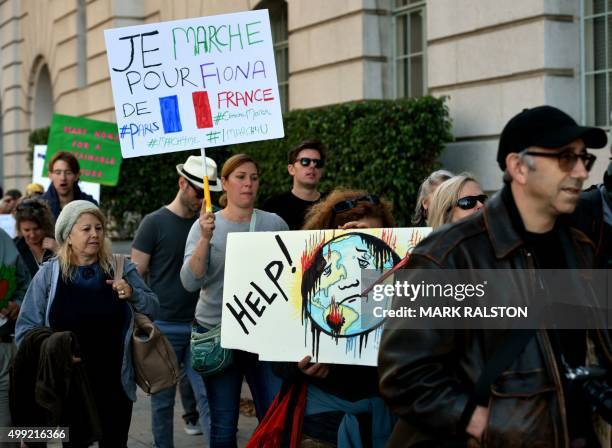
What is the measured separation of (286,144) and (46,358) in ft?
23.1

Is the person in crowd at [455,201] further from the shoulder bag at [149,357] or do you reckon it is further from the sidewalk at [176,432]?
the sidewalk at [176,432]

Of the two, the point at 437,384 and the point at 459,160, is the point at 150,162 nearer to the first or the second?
the point at 459,160

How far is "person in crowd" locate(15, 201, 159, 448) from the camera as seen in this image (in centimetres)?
565

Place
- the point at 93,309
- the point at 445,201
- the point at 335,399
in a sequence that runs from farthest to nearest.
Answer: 1. the point at 93,309
2. the point at 445,201
3. the point at 335,399

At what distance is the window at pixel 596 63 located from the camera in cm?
989

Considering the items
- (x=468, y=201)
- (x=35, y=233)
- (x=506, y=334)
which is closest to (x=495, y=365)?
(x=506, y=334)

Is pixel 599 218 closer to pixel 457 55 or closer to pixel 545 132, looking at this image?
pixel 545 132

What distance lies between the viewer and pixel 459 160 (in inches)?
436

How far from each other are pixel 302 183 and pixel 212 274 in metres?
1.51

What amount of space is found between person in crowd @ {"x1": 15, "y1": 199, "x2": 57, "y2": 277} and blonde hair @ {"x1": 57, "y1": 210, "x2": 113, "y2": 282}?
1226mm

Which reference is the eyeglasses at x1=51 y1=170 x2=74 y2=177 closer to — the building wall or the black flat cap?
the building wall

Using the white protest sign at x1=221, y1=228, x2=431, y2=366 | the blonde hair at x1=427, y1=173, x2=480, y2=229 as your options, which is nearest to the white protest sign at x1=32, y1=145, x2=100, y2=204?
the white protest sign at x1=221, y1=228, x2=431, y2=366

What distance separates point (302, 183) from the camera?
7.12 metres

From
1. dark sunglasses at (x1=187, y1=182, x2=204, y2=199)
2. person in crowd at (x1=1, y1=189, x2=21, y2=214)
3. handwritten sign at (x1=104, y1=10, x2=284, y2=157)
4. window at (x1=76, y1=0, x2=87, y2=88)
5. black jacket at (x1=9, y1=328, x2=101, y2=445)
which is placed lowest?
black jacket at (x1=9, y1=328, x2=101, y2=445)
